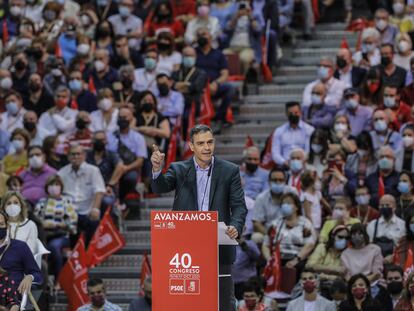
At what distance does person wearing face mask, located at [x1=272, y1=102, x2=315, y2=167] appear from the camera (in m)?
23.3

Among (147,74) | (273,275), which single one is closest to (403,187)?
(273,275)

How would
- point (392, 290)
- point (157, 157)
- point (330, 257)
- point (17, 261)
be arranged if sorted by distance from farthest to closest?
1. point (330, 257)
2. point (392, 290)
3. point (17, 261)
4. point (157, 157)

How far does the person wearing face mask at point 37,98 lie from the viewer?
25.4 metres

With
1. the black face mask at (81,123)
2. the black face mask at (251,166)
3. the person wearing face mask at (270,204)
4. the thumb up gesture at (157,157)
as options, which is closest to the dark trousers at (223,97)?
the black face mask at (81,123)

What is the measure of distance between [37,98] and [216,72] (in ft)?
9.42

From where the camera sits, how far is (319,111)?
24.1 m

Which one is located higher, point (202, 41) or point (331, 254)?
point (202, 41)

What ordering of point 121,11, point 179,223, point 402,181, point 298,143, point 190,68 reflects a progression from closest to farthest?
point 179,223 → point 402,181 → point 298,143 → point 190,68 → point 121,11

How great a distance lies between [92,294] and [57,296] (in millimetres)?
2088

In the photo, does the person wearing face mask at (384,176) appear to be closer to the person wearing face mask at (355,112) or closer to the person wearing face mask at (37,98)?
the person wearing face mask at (355,112)

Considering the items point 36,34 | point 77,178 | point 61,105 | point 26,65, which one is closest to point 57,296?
point 77,178

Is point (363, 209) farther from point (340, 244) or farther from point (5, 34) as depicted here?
point (5, 34)

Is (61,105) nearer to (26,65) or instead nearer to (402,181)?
(26,65)

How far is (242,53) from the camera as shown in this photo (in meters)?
26.4
